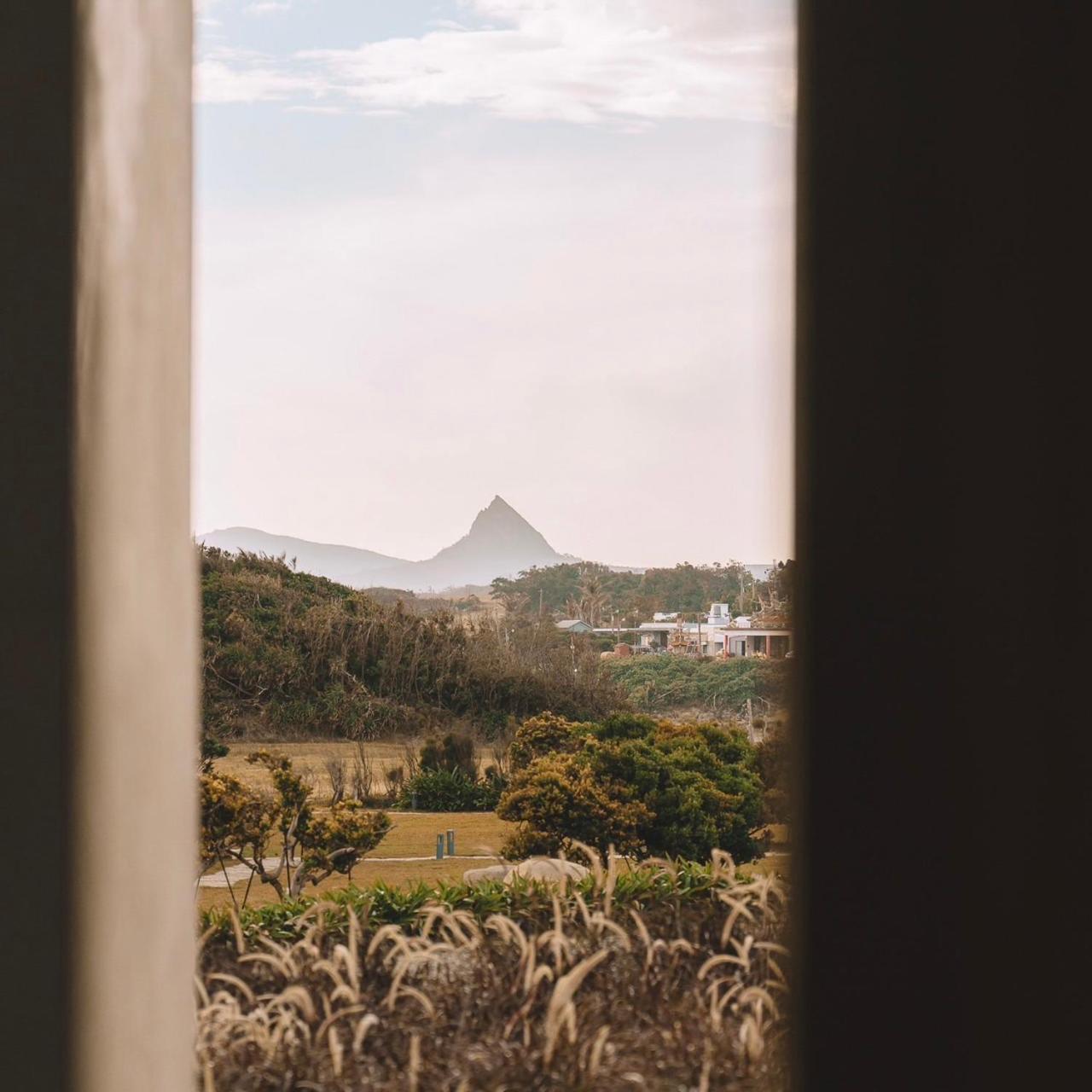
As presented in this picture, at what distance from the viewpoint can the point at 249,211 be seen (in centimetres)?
394

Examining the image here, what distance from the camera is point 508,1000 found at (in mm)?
2736

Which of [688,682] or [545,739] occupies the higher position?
[688,682]

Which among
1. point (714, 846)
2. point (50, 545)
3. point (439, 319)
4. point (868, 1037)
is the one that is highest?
point (439, 319)

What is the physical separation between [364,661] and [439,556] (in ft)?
1.78

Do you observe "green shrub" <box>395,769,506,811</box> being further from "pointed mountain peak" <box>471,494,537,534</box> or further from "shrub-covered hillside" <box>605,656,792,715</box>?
"pointed mountain peak" <box>471,494,537,534</box>

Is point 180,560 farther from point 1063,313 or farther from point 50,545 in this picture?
point 1063,313

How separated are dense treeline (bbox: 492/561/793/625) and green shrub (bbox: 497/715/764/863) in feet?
1.64

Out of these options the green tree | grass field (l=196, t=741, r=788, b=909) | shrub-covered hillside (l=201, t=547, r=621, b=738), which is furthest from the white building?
the green tree

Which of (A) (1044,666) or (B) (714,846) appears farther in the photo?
(B) (714,846)

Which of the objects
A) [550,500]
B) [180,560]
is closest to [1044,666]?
[180,560]

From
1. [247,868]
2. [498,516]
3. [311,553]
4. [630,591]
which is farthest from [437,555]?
[247,868]

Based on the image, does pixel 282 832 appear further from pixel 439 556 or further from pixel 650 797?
pixel 650 797

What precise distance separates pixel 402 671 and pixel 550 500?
0.96m

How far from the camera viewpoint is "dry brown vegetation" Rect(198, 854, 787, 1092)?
249 centimetres
